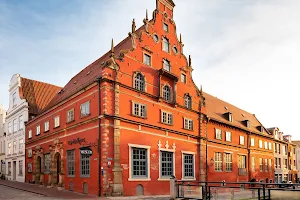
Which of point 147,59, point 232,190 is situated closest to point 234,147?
point 147,59

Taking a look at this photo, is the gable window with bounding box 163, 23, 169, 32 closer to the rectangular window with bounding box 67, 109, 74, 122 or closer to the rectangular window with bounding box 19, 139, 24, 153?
the rectangular window with bounding box 67, 109, 74, 122

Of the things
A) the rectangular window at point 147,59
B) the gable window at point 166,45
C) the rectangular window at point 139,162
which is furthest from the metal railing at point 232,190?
the gable window at point 166,45

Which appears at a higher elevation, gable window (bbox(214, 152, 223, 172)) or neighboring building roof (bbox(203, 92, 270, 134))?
neighboring building roof (bbox(203, 92, 270, 134))

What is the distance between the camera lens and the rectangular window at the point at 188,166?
29894 millimetres

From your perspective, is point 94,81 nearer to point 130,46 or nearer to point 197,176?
point 130,46

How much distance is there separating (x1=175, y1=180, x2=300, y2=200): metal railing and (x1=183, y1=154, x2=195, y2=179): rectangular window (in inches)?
449

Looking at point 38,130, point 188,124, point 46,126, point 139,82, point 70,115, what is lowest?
point 38,130

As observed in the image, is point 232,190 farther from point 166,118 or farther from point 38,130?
point 38,130

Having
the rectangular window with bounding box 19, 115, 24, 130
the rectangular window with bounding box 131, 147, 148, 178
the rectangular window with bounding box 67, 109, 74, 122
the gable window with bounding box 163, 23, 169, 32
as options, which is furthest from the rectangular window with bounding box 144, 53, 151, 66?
the rectangular window with bounding box 19, 115, 24, 130

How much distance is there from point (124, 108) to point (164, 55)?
773cm

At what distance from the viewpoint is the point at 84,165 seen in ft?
79.7

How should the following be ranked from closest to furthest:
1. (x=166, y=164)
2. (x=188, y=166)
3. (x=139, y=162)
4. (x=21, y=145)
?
1. (x=139, y=162)
2. (x=166, y=164)
3. (x=188, y=166)
4. (x=21, y=145)

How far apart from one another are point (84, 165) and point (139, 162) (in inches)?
164

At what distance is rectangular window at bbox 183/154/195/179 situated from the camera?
29.9 meters
